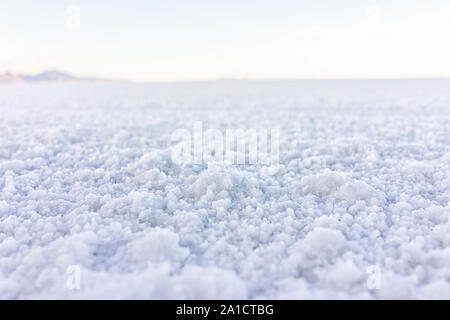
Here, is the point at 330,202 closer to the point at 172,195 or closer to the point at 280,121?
the point at 172,195

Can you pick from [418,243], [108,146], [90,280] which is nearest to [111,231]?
[90,280]

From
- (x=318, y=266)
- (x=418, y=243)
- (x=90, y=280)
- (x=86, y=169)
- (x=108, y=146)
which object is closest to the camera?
(x=90, y=280)

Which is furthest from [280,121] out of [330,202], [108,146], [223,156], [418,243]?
[418,243]

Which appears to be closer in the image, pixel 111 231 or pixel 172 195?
pixel 111 231
